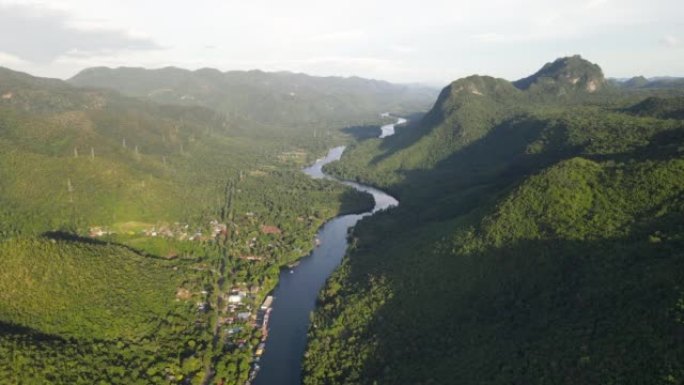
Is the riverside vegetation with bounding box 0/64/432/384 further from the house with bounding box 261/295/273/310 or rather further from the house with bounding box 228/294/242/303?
the house with bounding box 261/295/273/310

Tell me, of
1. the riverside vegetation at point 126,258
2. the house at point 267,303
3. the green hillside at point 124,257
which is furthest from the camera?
the house at point 267,303

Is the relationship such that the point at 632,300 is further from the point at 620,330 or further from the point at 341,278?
the point at 341,278

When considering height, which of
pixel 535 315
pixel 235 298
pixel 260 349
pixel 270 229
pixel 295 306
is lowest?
pixel 260 349

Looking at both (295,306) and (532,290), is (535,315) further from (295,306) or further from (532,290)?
(295,306)

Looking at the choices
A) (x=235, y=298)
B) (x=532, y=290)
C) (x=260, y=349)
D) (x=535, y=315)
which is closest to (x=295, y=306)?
(x=235, y=298)

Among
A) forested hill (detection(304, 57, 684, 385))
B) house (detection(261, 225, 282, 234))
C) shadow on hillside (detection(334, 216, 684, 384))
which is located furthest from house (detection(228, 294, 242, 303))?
house (detection(261, 225, 282, 234))

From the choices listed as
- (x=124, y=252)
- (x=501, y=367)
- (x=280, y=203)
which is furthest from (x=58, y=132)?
(x=501, y=367)

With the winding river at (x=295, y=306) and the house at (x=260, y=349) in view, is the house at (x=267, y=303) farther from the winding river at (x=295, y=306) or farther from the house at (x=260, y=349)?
the house at (x=260, y=349)

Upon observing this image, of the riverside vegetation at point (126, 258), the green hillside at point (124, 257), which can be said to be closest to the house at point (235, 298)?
the riverside vegetation at point (126, 258)

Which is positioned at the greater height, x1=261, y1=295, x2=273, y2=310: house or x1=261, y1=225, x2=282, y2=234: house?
x1=261, y1=225, x2=282, y2=234: house
